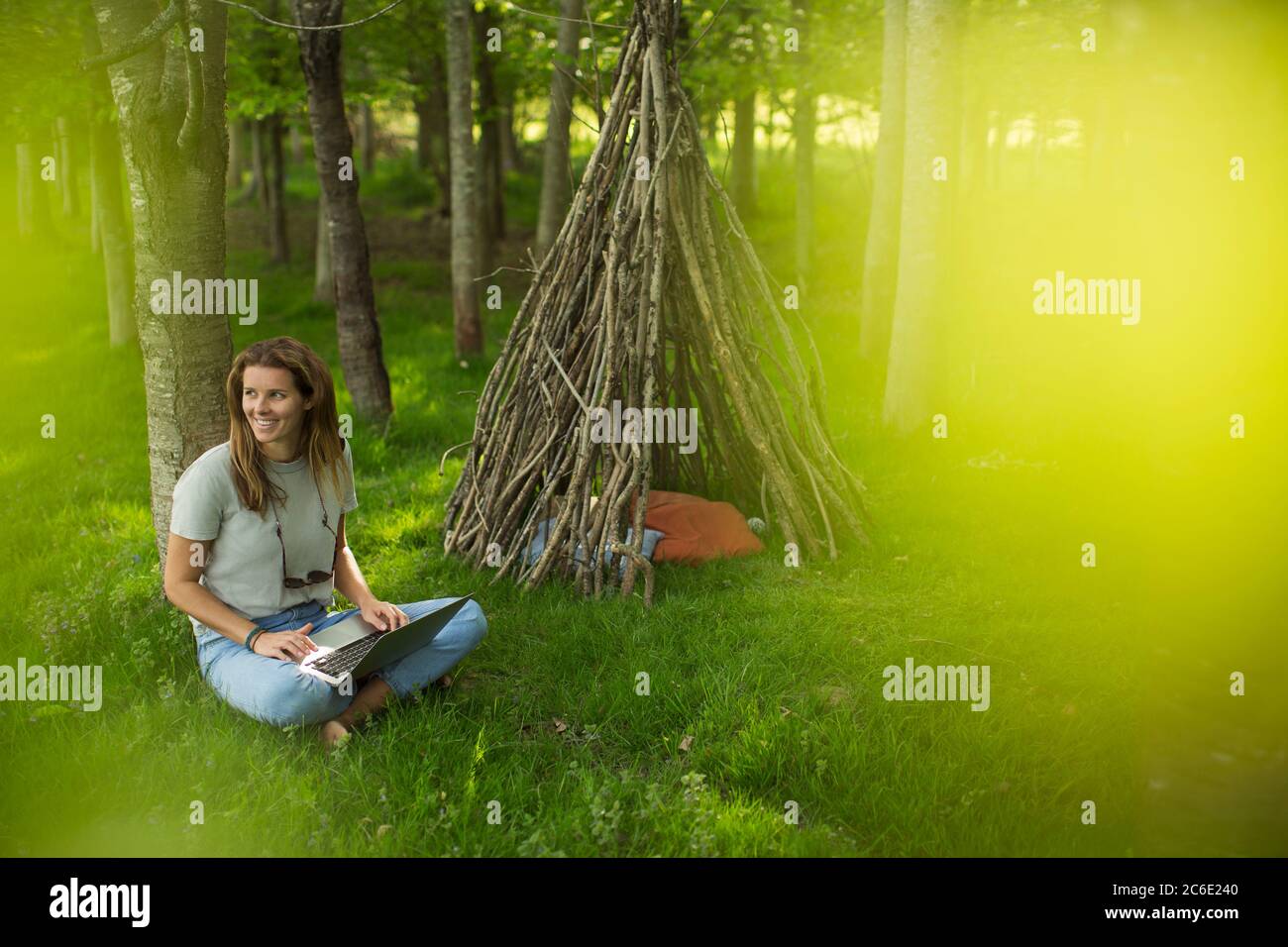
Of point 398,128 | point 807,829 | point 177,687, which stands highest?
point 398,128

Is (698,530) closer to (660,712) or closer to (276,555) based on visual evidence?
(660,712)

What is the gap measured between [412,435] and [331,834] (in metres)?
4.51

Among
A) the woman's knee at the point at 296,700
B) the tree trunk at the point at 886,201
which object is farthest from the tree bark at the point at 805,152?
the woman's knee at the point at 296,700

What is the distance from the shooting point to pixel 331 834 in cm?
274

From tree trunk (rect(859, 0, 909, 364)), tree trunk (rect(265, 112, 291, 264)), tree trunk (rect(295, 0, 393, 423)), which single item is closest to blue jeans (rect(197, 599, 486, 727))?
tree trunk (rect(295, 0, 393, 423))

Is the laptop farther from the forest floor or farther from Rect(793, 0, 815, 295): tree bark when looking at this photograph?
Rect(793, 0, 815, 295): tree bark

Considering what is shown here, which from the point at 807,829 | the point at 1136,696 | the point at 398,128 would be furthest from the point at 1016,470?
the point at 398,128

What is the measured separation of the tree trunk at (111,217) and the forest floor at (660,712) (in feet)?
11.0

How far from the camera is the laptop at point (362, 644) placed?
3045 mm

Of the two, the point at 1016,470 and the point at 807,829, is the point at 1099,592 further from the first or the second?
the point at 807,829

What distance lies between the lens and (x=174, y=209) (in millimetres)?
3799

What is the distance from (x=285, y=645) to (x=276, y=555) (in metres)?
0.32

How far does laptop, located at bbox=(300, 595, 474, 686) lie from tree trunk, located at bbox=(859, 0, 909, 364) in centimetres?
569

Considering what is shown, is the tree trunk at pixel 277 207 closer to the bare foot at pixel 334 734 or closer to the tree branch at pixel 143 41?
the tree branch at pixel 143 41
